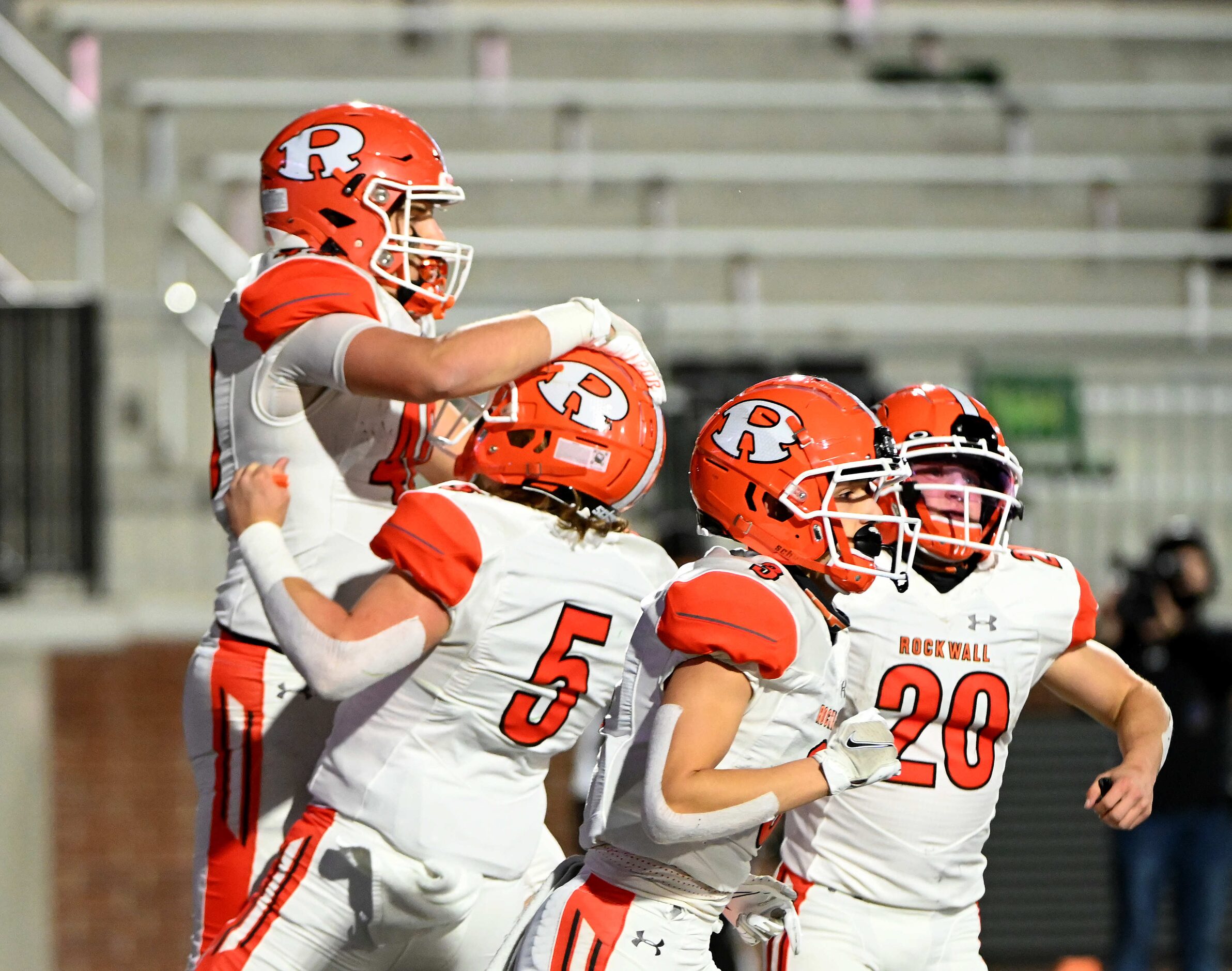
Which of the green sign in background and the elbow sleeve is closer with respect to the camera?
the elbow sleeve

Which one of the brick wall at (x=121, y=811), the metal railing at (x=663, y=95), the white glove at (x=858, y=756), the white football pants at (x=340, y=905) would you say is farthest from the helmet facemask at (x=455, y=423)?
the metal railing at (x=663, y=95)

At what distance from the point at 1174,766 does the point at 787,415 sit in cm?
445

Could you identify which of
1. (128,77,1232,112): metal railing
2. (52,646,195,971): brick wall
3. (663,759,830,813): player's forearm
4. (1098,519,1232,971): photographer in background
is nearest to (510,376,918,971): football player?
(663,759,830,813): player's forearm

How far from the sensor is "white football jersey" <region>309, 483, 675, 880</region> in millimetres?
2924

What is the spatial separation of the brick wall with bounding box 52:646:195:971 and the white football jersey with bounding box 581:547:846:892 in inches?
190

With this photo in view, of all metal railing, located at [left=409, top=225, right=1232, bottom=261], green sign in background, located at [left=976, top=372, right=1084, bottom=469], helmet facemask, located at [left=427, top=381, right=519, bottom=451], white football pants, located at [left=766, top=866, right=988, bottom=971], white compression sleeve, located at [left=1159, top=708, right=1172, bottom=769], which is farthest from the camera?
metal railing, located at [left=409, top=225, right=1232, bottom=261]

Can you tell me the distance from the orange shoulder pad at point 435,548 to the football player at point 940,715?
3.22ft

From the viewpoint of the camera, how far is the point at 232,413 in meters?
3.39

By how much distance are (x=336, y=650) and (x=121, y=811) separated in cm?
495

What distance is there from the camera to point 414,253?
3.46 metres

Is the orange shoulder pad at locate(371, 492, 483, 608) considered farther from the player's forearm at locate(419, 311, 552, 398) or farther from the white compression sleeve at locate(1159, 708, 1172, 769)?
the white compression sleeve at locate(1159, 708, 1172, 769)

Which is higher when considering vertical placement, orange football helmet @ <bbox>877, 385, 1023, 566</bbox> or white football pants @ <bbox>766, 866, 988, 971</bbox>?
orange football helmet @ <bbox>877, 385, 1023, 566</bbox>

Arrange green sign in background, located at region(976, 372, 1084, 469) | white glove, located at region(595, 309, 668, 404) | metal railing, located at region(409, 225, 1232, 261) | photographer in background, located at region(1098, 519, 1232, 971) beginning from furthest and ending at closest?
1. metal railing, located at region(409, 225, 1232, 261)
2. green sign in background, located at region(976, 372, 1084, 469)
3. photographer in background, located at region(1098, 519, 1232, 971)
4. white glove, located at region(595, 309, 668, 404)

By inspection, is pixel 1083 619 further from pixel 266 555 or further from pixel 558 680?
pixel 266 555
